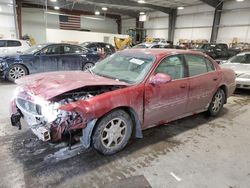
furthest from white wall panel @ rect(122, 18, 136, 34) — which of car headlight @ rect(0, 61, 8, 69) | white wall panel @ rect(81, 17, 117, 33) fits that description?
car headlight @ rect(0, 61, 8, 69)

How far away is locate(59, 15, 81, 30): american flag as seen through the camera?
22.4 meters

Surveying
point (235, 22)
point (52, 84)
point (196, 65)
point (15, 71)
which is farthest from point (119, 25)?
point (52, 84)

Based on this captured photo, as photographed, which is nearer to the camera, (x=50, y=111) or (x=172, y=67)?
(x=50, y=111)

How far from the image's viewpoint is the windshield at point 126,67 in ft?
9.97

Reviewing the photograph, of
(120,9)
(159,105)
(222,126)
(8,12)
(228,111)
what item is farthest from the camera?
(120,9)

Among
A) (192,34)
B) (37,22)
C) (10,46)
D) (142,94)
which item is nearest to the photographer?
(142,94)

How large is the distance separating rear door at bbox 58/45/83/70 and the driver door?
534 centimetres

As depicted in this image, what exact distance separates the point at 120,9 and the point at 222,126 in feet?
67.3

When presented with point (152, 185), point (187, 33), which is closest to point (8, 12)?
point (187, 33)

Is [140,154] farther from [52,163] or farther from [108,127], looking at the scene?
[52,163]

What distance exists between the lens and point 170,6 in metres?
19.2

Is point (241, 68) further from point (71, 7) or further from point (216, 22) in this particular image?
point (71, 7)

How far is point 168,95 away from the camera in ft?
10.5

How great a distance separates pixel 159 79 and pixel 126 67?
2.09 feet
